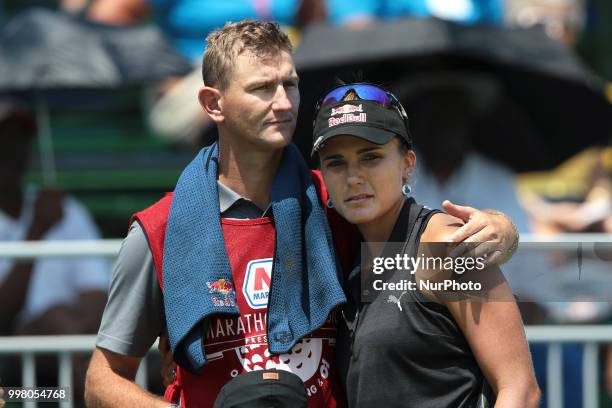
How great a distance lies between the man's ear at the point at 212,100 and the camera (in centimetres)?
344

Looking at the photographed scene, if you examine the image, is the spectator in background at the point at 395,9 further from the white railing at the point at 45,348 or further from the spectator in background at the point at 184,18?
the white railing at the point at 45,348

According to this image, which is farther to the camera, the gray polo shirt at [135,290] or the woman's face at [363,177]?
the gray polo shirt at [135,290]

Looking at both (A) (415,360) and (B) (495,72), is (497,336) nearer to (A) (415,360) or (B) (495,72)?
(A) (415,360)

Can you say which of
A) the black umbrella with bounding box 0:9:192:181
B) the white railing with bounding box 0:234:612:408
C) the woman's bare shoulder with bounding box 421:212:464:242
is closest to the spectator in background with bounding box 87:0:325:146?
the black umbrella with bounding box 0:9:192:181

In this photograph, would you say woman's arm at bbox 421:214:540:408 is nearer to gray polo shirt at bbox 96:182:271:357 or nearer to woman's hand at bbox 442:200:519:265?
woman's hand at bbox 442:200:519:265

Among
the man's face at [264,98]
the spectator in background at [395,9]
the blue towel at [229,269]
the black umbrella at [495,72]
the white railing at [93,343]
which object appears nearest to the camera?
the blue towel at [229,269]

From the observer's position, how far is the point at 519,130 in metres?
6.60

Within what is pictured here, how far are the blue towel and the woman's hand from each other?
0.36 metres

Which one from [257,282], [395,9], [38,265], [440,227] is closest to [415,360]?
[440,227]

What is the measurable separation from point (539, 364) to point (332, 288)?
204 centimetres

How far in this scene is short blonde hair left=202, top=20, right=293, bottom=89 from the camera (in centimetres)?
336

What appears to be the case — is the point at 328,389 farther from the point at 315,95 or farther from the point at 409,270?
the point at 315,95

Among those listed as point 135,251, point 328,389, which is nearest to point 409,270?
point 328,389

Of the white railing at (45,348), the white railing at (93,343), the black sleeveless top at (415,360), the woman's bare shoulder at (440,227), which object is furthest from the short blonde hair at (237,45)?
the white railing at (45,348)
